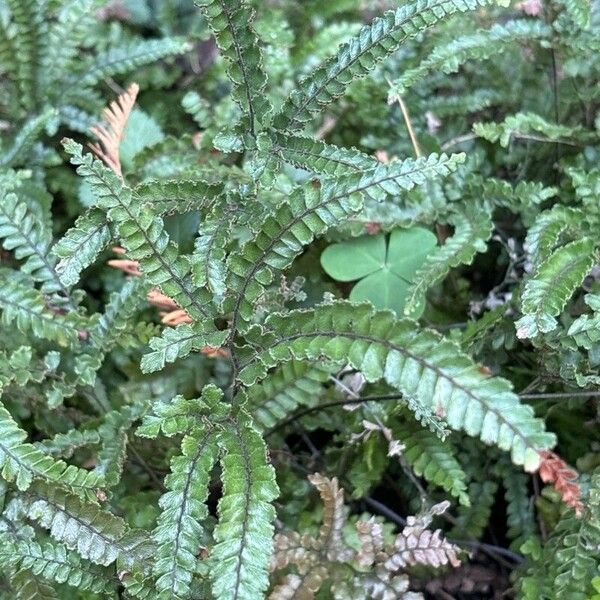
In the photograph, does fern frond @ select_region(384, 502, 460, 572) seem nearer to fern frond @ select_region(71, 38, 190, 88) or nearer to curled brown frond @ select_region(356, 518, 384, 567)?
curled brown frond @ select_region(356, 518, 384, 567)

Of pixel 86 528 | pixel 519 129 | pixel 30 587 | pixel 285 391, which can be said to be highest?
pixel 519 129

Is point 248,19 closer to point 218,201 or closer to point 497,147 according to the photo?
point 218,201

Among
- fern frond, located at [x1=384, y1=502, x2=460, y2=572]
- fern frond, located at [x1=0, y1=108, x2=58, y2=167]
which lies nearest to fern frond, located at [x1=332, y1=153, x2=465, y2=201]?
fern frond, located at [x1=384, y1=502, x2=460, y2=572]

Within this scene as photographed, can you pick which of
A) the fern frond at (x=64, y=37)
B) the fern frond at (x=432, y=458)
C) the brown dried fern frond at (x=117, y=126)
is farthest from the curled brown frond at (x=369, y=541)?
the fern frond at (x=64, y=37)

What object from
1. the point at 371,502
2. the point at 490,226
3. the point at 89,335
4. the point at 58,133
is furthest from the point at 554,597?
the point at 58,133

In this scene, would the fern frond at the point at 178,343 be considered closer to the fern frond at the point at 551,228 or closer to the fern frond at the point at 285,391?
the fern frond at the point at 285,391

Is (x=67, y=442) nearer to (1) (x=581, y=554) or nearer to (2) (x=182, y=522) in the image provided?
(2) (x=182, y=522)

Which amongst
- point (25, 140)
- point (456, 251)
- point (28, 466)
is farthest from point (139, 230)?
point (25, 140)
